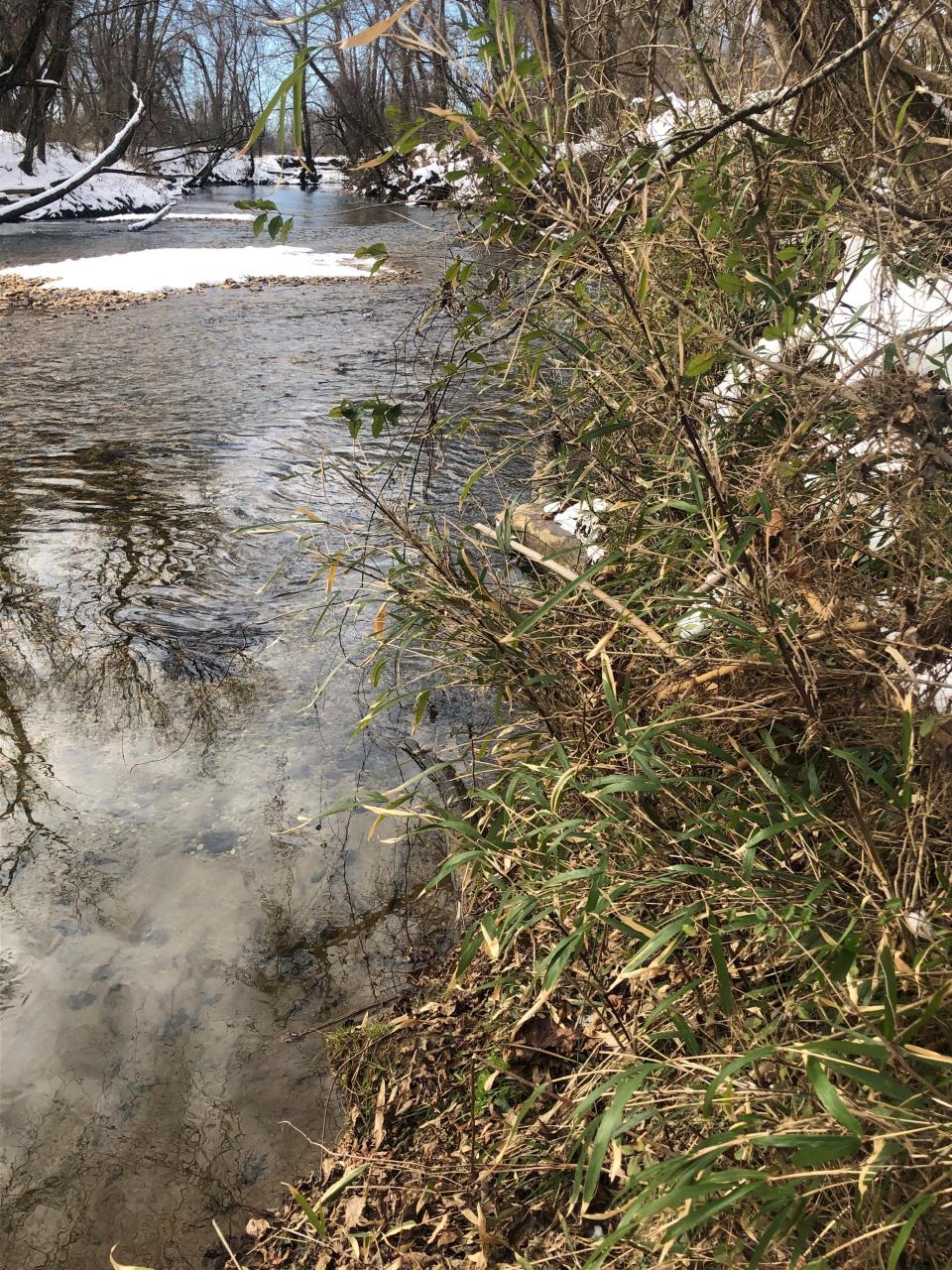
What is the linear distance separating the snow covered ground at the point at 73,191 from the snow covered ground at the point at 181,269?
6.38m

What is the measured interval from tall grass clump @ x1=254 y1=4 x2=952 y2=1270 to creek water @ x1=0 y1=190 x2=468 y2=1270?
24cm

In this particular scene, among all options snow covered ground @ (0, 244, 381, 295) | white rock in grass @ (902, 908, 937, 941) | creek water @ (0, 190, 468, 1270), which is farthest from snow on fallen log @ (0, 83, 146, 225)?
white rock in grass @ (902, 908, 937, 941)

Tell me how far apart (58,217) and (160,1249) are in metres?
24.4

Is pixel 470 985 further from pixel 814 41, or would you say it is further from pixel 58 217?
pixel 58 217

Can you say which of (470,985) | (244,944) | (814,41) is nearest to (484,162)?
(814,41)

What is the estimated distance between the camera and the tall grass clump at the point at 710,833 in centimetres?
120

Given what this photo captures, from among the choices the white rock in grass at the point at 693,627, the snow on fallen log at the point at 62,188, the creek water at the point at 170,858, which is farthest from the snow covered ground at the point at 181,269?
the white rock in grass at the point at 693,627

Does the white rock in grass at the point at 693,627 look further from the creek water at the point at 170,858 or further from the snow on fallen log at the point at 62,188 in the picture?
the snow on fallen log at the point at 62,188

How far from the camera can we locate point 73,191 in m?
22.6

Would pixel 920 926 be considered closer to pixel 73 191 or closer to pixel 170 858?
pixel 170 858

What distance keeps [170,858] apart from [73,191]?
24.9 meters

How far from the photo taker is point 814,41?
2270mm

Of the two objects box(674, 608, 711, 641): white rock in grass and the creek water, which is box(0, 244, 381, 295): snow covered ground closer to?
the creek water

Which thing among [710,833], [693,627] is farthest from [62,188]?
[710,833]
